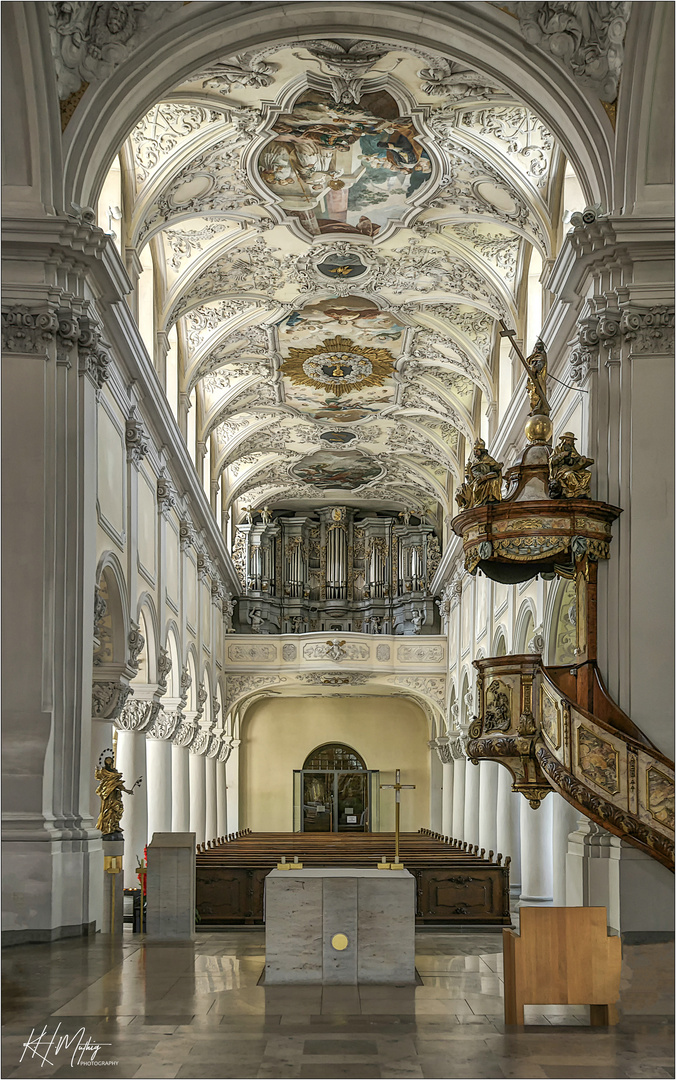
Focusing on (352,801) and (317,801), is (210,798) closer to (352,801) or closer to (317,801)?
(317,801)

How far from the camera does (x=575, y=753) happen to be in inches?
370

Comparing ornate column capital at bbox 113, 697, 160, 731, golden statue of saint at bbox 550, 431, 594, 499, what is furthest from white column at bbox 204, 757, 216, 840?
golden statue of saint at bbox 550, 431, 594, 499

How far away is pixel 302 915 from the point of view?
8.43 meters

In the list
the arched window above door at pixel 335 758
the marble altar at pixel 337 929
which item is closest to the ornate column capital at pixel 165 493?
the marble altar at pixel 337 929

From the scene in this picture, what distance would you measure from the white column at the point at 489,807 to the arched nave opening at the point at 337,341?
134 mm

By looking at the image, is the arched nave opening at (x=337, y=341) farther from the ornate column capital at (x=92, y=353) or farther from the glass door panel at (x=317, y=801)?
the glass door panel at (x=317, y=801)

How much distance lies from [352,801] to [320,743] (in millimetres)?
1931

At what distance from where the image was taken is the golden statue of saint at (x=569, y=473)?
10328 millimetres

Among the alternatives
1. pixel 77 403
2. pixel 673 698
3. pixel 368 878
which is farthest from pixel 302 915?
pixel 77 403

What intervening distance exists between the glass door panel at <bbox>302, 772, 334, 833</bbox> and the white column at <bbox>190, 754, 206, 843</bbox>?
8.96 m

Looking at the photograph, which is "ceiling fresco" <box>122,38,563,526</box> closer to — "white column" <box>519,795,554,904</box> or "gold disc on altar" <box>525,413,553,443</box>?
"gold disc on altar" <box>525,413,553,443</box>

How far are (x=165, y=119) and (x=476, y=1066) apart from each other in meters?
11.2

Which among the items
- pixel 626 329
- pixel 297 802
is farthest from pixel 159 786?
pixel 297 802

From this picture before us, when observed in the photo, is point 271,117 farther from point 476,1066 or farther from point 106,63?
point 476,1066
